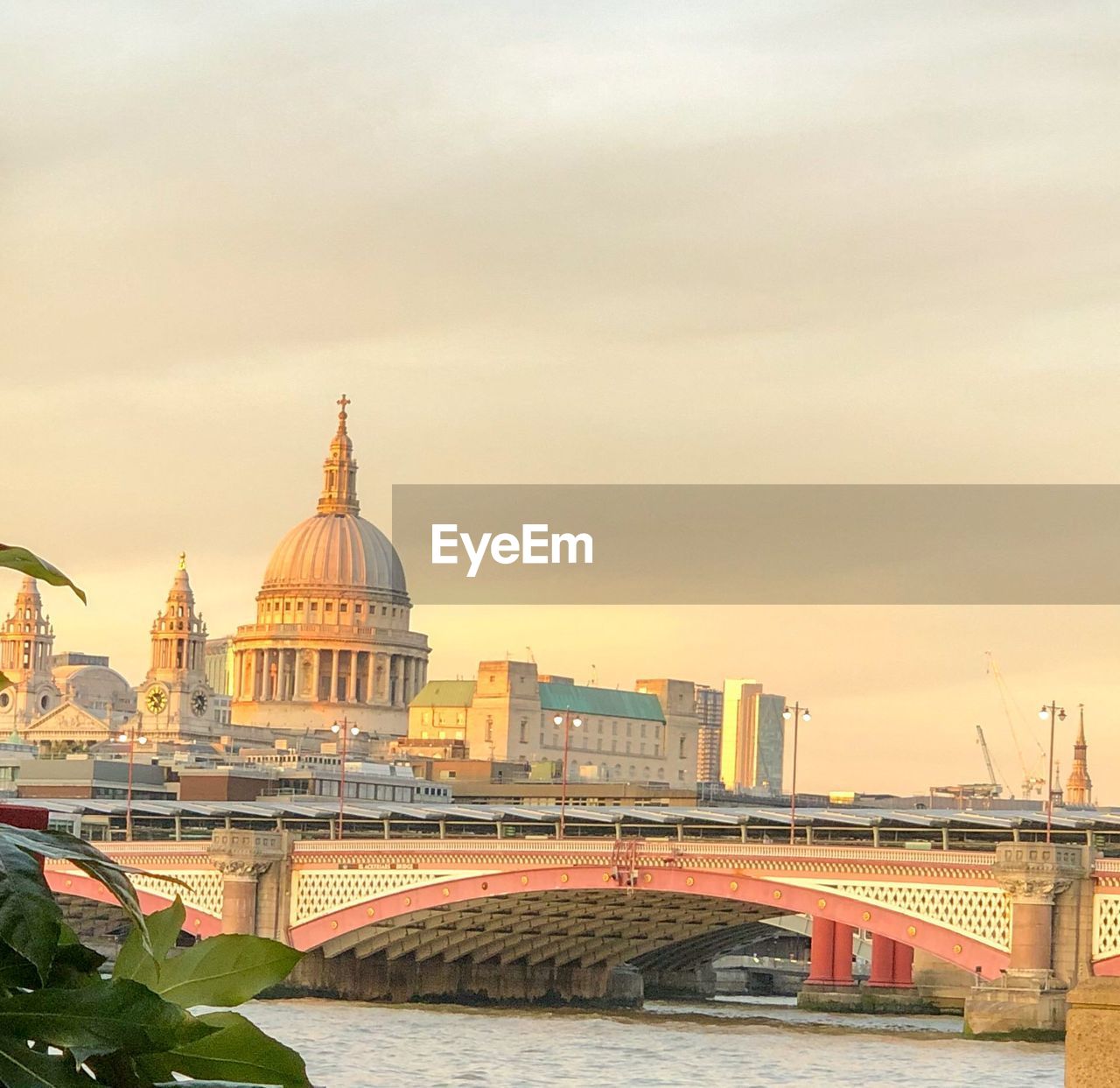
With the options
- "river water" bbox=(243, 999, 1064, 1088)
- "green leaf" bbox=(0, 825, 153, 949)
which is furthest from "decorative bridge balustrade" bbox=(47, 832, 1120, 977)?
"green leaf" bbox=(0, 825, 153, 949)

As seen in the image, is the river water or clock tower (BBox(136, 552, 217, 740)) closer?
the river water

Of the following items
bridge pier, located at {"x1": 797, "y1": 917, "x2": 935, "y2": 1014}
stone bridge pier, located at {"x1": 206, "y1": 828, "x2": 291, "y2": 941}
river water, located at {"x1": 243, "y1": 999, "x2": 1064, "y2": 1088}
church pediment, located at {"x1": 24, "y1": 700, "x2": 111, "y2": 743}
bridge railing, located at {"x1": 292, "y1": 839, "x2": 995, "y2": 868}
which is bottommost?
river water, located at {"x1": 243, "y1": 999, "x2": 1064, "y2": 1088}

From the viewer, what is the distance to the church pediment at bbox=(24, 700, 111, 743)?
17662 cm

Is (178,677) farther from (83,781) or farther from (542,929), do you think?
(542,929)

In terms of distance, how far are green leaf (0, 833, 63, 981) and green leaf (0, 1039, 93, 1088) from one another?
94mm

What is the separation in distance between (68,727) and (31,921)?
17871 centimetres

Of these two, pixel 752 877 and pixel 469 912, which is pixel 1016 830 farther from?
pixel 469 912

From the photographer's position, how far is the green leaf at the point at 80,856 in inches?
120

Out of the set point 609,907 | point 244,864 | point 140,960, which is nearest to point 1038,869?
point 609,907

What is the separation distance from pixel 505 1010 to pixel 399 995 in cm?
479

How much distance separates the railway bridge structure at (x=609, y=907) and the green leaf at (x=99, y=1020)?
61.8m

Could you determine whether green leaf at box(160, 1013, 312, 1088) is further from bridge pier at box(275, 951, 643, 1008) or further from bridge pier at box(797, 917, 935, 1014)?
bridge pier at box(797, 917, 935, 1014)

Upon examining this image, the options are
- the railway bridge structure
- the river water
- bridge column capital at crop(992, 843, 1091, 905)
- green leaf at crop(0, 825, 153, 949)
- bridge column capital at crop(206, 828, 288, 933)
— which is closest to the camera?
green leaf at crop(0, 825, 153, 949)

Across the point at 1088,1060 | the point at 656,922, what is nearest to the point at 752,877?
the point at 656,922
